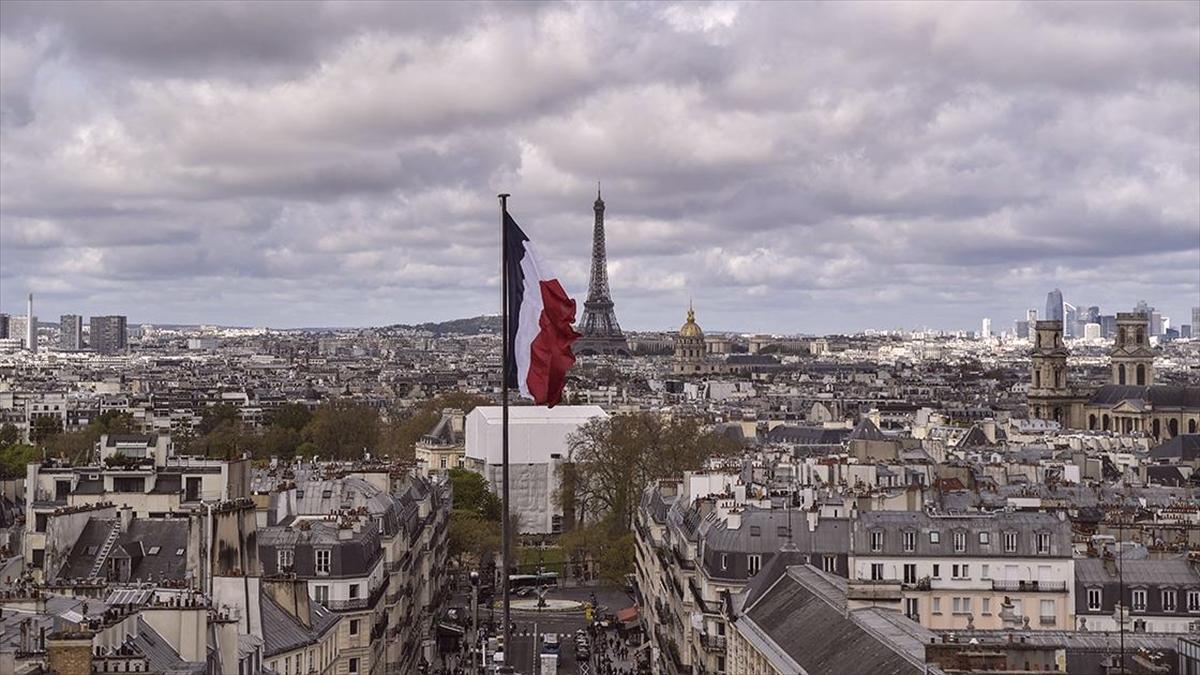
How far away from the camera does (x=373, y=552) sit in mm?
51031

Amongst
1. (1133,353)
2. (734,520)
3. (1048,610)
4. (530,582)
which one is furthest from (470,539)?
(1133,353)

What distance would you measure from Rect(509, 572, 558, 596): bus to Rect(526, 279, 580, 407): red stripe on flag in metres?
61.7

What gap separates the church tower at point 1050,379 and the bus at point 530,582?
246ft

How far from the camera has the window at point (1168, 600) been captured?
45625 millimetres

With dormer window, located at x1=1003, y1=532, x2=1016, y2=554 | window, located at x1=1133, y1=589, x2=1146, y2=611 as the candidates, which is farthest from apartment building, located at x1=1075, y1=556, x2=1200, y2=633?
dormer window, located at x1=1003, y1=532, x2=1016, y2=554

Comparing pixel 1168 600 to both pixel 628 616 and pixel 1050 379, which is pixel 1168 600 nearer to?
pixel 628 616

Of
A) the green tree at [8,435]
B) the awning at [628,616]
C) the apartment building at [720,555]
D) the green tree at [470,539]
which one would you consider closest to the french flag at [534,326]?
the apartment building at [720,555]

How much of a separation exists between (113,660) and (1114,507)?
4251 cm

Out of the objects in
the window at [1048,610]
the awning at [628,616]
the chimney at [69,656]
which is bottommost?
the awning at [628,616]

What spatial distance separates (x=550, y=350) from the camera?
23453mm

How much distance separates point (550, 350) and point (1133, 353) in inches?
5974

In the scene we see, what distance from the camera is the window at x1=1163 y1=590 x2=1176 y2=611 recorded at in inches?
1796

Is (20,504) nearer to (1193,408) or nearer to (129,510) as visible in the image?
(129,510)

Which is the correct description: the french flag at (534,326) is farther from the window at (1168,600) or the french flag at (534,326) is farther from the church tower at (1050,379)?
the church tower at (1050,379)
